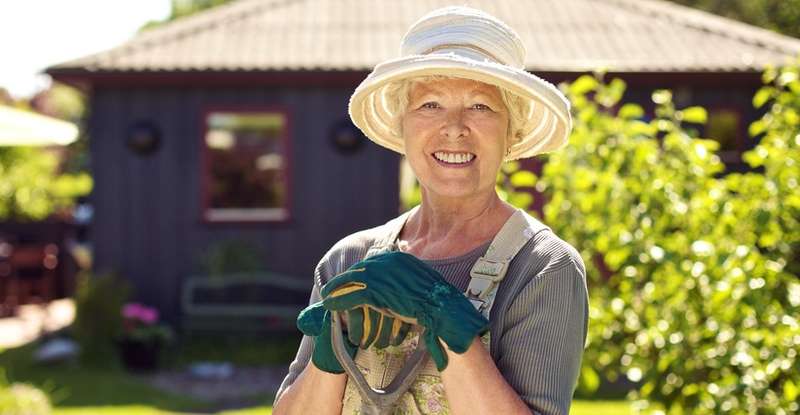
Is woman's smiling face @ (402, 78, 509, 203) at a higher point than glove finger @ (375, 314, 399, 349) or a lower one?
higher

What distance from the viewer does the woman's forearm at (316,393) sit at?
6.48ft

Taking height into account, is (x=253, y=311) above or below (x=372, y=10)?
below

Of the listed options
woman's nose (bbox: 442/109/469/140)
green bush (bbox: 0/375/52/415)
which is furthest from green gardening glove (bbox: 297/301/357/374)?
green bush (bbox: 0/375/52/415)

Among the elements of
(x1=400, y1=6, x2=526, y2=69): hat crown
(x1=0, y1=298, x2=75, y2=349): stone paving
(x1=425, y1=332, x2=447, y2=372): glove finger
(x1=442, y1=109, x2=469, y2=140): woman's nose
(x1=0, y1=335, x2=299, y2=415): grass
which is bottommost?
(x1=0, y1=298, x2=75, y2=349): stone paving

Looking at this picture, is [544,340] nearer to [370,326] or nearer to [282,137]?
[370,326]

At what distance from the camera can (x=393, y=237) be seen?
87.4 inches

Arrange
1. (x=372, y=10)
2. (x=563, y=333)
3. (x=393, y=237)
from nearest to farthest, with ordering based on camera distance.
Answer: (x=563, y=333) → (x=393, y=237) → (x=372, y=10)

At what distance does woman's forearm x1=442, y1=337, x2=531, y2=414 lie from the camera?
174 centimetres

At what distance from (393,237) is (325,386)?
417mm

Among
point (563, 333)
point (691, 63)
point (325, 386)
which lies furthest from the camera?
point (691, 63)

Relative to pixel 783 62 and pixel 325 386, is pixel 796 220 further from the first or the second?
pixel 783 62

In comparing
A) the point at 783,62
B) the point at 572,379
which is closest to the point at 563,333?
the point at 572,379

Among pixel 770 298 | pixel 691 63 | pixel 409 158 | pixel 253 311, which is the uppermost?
pixel 691 63

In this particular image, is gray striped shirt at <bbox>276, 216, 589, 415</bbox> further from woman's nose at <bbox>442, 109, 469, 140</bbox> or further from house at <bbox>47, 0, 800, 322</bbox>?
house at <bbox>47, 0, 800, 322</bbox>
